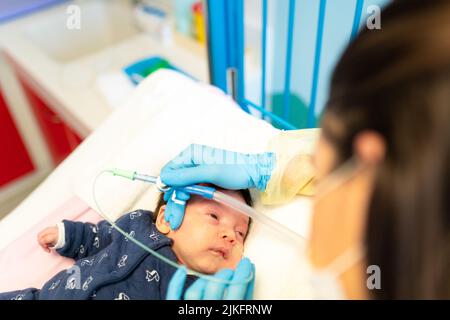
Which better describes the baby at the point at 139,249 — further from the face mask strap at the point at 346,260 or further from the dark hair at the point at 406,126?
the dark hair at the point at 406,126

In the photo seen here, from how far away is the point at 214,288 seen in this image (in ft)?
2.33

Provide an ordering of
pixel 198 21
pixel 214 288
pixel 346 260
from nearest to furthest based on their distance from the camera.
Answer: pixel 346 260 → pixel 214 288 → pixel 198 21

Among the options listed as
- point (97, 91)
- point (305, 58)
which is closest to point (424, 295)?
point (305, 58)

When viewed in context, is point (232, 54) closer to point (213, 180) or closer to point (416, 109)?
point (213, 180)

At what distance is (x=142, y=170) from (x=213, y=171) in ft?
0.80

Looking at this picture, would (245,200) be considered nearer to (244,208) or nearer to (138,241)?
(244,208)

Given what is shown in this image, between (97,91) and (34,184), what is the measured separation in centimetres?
96

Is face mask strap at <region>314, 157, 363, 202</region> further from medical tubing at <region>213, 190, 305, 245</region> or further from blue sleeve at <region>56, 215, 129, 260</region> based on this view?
blue sleeve at <region>56, 215, 129, 260</region>

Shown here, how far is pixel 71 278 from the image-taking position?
824 millimetres

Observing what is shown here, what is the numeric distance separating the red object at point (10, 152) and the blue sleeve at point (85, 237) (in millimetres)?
1123

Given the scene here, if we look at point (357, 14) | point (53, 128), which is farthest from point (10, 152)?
point (357, 14)

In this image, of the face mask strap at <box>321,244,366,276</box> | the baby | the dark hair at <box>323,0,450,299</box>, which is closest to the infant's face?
the baby

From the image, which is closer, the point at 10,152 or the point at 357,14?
the point at 357,14

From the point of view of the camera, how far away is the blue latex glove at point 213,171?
0.86 metres
